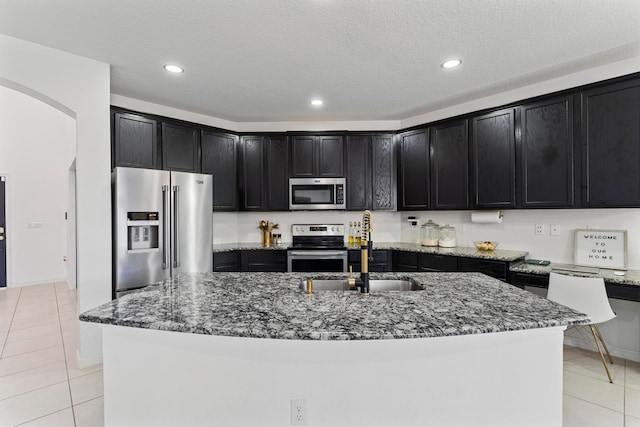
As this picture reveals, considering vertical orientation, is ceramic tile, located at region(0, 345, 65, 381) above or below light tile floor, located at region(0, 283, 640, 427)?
above

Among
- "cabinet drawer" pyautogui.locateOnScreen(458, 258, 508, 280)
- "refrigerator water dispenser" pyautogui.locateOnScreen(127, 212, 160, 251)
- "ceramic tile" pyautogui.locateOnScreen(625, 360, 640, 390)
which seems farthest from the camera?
"cabinet drawer" pyautogui.locateOnScreen(458, 258, 508, 280)

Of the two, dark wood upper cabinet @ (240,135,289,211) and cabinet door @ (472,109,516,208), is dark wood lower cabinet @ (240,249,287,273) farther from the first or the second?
cabinet door @ (472,109,516,208)

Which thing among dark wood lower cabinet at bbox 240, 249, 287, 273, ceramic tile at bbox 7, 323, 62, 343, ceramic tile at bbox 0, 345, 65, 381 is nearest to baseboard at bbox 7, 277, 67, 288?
ceramic tile at bbox 7, 323, 62, 343

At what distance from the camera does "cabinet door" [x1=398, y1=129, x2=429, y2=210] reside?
4.08 metres

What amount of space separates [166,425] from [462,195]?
348cm

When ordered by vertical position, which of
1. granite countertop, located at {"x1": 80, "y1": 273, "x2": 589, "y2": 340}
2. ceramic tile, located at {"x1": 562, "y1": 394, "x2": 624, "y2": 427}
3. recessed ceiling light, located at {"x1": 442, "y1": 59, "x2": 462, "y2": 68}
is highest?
recessed ceiling light, located at {"x1": 442, "y1": 59, "x2": 462, "y2": 68}

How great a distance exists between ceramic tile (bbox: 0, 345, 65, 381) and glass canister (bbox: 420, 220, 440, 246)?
13.3ft

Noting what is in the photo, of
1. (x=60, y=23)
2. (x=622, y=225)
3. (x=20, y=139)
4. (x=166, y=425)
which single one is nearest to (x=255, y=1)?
(x=60, y=23)

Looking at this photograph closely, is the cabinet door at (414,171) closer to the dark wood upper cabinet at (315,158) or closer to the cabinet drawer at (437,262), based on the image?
the cabinet drawer at (437,262)

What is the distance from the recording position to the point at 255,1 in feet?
6.38

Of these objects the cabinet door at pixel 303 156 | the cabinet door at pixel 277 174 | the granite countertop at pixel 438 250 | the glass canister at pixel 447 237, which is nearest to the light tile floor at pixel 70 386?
the granite countertop at pixel 438 250

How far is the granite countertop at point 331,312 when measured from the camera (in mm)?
1222

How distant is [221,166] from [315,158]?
1248 mm

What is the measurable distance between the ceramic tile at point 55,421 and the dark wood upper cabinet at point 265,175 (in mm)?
2739
